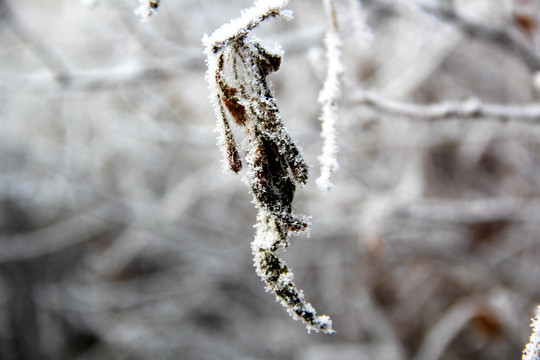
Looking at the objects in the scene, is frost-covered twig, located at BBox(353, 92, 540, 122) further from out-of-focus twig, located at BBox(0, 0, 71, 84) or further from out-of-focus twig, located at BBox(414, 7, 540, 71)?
out-of-focus twig, located at BBox(0, 0, 71, 84)

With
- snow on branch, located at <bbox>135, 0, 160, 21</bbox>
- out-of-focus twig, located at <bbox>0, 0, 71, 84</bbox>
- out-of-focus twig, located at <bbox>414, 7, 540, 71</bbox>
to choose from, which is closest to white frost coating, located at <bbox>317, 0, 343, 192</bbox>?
snow on branch, located at <bbox>135, 0, 160, 21</bbox>

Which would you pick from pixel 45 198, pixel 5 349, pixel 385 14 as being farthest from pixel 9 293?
pixel 385 14

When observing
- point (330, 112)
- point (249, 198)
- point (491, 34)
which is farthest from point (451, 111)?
point (249, 198)

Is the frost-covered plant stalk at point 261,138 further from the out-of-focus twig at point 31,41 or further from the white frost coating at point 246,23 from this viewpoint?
the out-of-focus twig at point 31,41

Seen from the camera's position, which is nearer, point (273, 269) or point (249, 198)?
point (273, 269)

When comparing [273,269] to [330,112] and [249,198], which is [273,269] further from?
[249,198]

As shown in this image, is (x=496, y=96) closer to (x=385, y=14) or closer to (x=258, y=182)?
(x=385, y=14)

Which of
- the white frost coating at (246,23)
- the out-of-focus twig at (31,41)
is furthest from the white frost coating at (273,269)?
the out-of-focus twig at (31,41)
